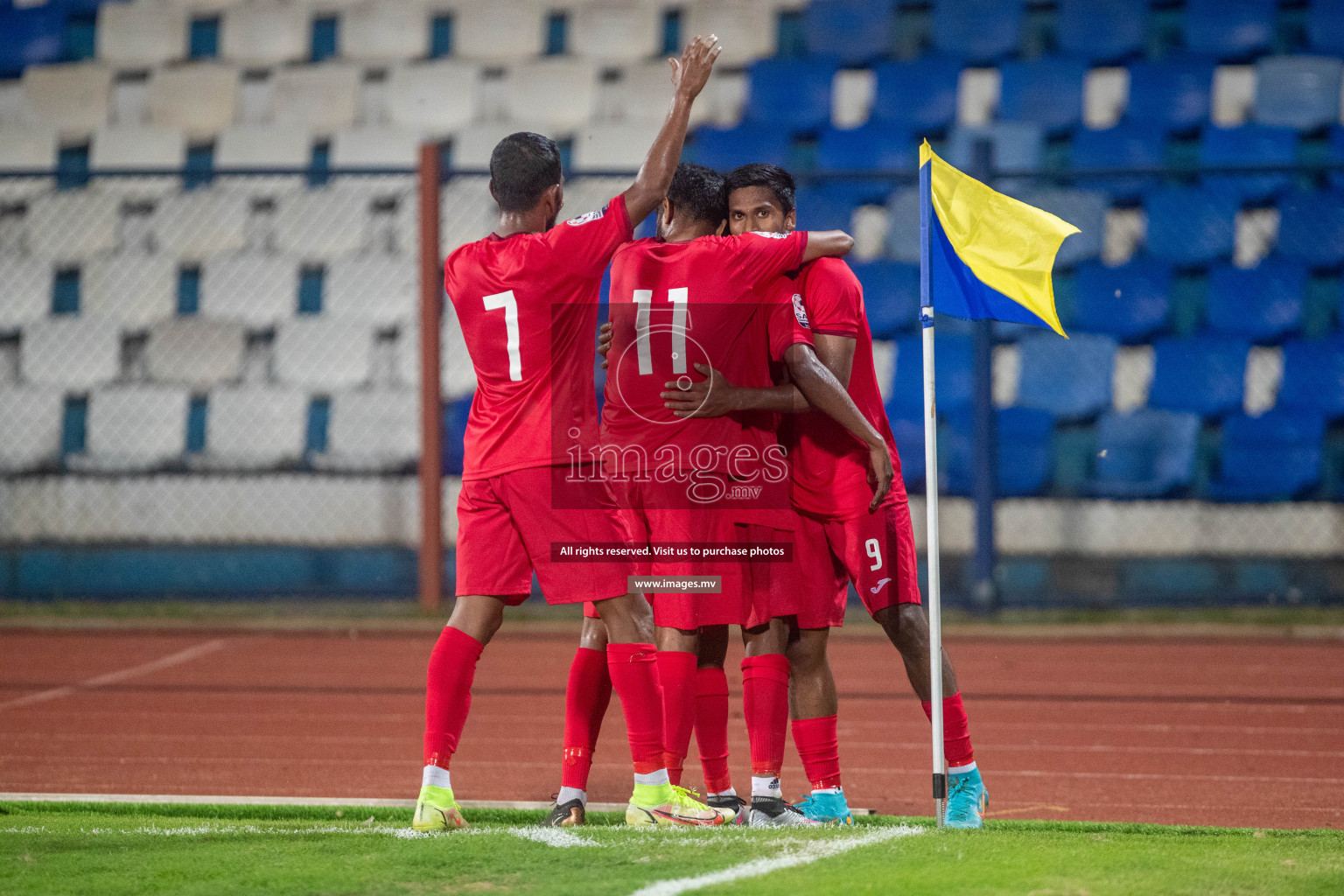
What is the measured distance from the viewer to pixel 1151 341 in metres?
9.19

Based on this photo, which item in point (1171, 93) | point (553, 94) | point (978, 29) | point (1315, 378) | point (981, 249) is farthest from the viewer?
point (553, 94)

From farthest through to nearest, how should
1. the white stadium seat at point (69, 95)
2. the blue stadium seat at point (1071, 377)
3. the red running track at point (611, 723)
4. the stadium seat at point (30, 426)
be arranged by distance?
the white stadium seat at point (69, 95), the stadium seat at point (30, 426), the blue stadium seat at point (1071, 377), the red running track at point (611, 723)

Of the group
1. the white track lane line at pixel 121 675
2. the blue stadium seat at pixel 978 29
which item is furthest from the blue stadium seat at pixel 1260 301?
the white track lane line at pixel 121 675

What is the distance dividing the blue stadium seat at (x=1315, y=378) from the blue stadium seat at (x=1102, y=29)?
2.81 meters

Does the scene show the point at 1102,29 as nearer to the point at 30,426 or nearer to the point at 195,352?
the point at 195,352

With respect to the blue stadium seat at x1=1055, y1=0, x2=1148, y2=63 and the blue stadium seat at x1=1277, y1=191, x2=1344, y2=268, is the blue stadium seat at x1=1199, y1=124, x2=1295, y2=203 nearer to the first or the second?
the blue stadium seat at x1=1277, y1=191, x2=1344, y2=268

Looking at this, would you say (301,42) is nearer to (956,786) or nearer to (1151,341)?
(1151,341)

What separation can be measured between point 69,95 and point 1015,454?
26.9 feet

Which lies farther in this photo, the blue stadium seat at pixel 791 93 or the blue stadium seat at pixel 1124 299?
the blue stadium seat at pixel 791 93

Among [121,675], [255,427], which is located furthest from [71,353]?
[121,675]

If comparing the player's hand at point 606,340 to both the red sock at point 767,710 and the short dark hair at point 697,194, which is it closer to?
the short dark hair at point 697,194

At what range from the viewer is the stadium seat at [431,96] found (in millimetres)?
10734

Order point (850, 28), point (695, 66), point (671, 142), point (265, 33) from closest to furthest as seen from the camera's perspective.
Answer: point (671, 142) → point (695, 66) → point (850, 28) → point (265, 33)

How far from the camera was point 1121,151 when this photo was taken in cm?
973
